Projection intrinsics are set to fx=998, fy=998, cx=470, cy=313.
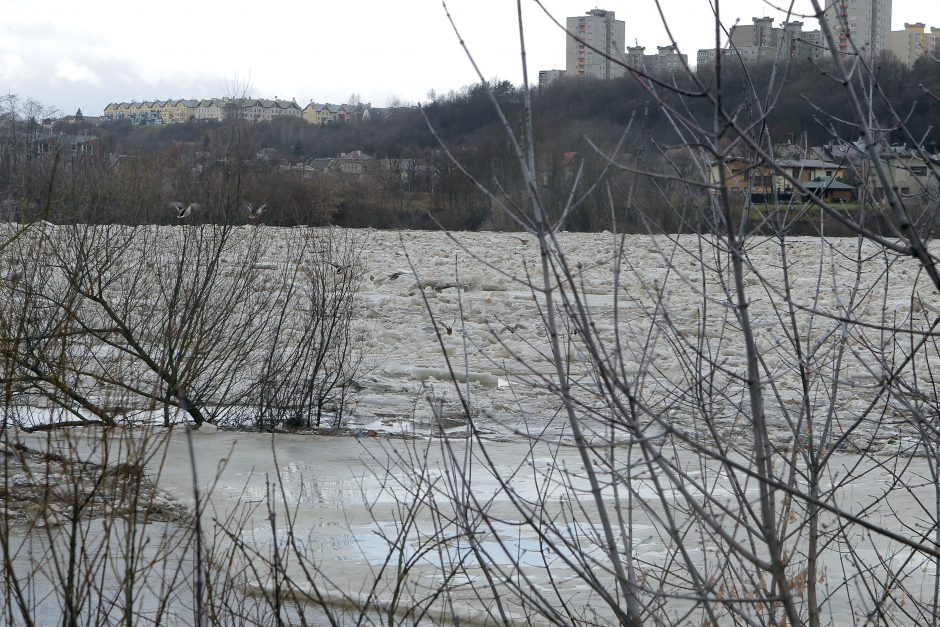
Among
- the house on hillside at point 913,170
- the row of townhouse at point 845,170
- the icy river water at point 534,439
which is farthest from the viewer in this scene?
the icy river water at point 534,439

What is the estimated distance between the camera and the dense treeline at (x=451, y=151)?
4898 mm

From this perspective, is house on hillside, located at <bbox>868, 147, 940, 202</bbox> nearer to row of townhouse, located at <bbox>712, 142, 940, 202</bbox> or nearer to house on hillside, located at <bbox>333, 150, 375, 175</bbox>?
row of townhouse, located at <bbox>712, 142, 940, 202</bbox>

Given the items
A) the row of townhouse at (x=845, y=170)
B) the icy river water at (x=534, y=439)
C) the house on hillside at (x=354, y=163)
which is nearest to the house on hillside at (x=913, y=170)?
the row of townhouse at (x=845, y=170)

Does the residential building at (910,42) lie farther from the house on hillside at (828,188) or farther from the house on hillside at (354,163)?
the house on hillside at (354,163)

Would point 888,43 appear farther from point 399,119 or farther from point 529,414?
point 399,119

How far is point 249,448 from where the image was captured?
8.45m

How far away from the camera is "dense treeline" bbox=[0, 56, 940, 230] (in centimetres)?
490

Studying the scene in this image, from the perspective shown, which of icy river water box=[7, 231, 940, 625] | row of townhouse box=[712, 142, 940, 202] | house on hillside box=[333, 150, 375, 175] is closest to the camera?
row of townhouse box=[712, 142, 940, 202]

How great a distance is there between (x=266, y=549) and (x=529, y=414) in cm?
471

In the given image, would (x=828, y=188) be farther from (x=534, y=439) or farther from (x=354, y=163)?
(x=354, y=163)

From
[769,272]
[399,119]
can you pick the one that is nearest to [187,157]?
[769,272]

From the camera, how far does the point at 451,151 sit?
33.5 ft

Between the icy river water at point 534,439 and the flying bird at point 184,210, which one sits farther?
the flying bird at point 184,210

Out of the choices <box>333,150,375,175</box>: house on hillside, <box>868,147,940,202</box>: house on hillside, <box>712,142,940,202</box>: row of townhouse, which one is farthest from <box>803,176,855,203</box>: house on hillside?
<box>333,150,375,175</box>: house on hillside
